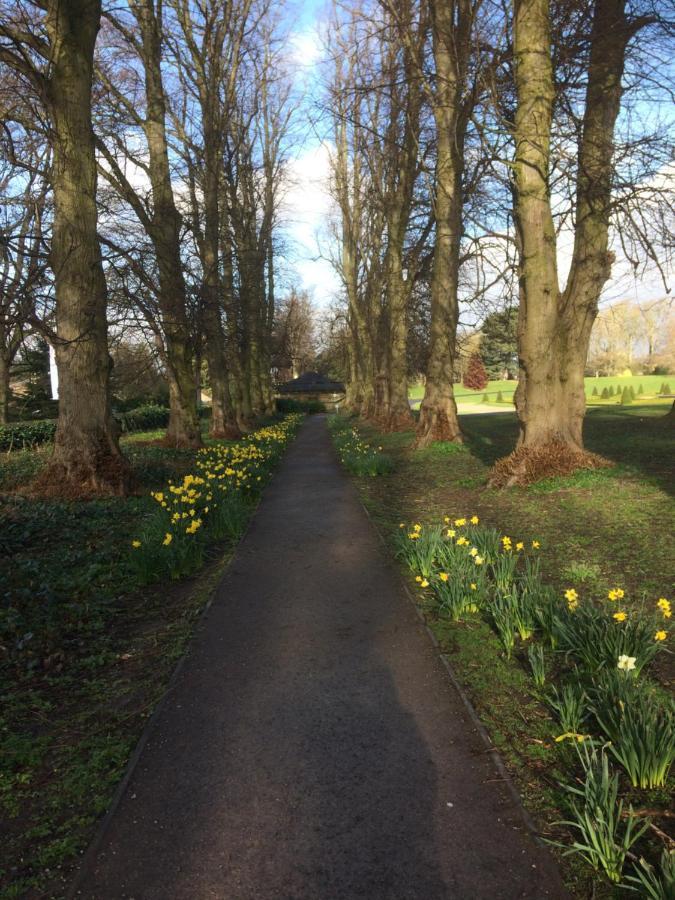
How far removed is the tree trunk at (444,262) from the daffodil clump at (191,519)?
5929 millimetres

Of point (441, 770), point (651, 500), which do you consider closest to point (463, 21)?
point (651, 500)

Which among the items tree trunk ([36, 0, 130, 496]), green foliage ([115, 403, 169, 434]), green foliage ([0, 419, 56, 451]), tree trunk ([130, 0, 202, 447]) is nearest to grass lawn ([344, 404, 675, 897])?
tree trunk ([36, 0, 130, 496])

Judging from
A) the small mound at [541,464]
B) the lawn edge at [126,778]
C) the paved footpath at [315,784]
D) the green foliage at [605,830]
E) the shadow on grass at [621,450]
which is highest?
the small mound at [541,464]

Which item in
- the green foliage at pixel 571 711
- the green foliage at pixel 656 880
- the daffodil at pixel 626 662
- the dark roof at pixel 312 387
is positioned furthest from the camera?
the dark roof at pixel 312 387

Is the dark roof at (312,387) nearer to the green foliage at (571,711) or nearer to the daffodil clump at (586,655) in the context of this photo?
the daffodil clump at (586,655)

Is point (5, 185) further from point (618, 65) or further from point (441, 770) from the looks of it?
point (441, 770)

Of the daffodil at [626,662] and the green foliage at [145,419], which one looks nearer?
the daffodil at [626,662]

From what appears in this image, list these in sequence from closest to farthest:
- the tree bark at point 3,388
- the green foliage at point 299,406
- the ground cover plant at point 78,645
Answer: the ground cover plant at point 78,645
the tree bark at point 3,388
the green foliage at point 299,406

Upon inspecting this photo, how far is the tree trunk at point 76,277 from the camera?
815cm

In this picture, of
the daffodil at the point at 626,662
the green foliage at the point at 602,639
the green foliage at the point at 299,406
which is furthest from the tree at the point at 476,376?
the daffodil at the point at 626,662

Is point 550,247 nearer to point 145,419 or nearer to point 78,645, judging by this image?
point 78,645

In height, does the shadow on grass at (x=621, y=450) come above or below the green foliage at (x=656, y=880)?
above

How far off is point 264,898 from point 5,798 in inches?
53.1

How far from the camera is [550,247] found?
842cm
